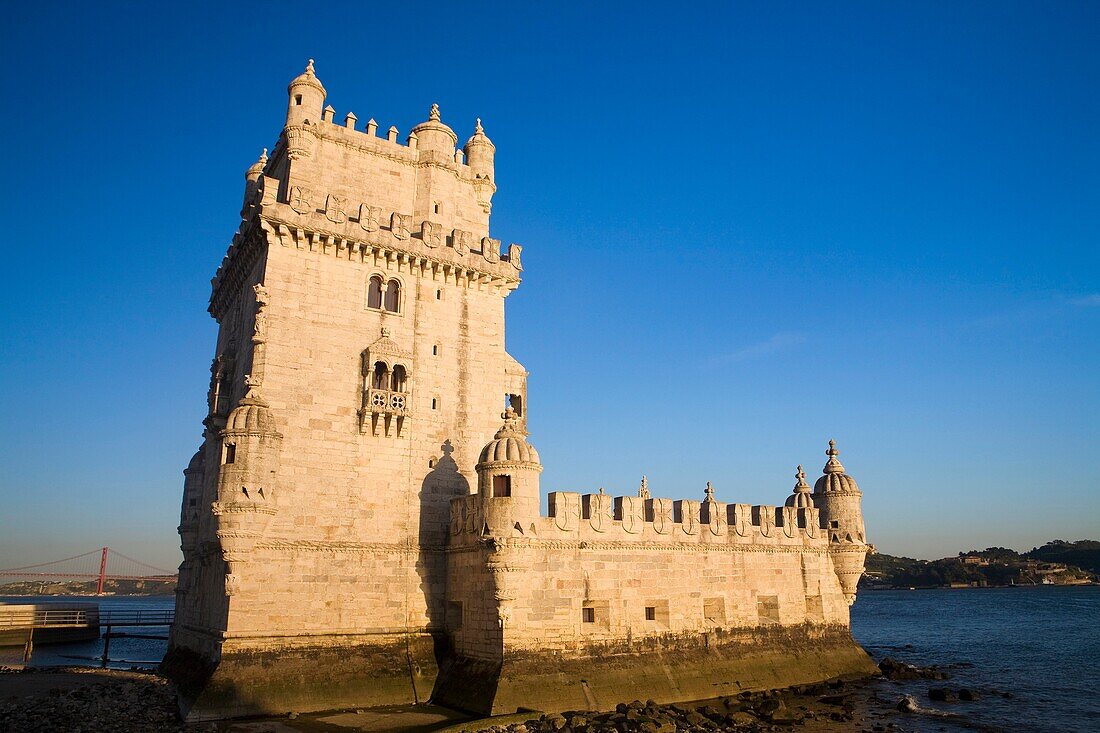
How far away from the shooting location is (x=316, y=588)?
23750 millimetres

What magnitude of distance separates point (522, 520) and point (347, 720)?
299 inches

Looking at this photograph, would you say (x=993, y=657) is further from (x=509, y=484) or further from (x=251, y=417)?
(x=251, y=417)

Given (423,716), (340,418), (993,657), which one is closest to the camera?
(423,716)

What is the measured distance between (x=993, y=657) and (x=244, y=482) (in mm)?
45330

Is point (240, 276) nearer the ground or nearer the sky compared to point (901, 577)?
nearer the sky

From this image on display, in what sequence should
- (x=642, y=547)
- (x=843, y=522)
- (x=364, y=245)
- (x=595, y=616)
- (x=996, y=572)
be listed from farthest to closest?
(x=996, y=572) → (x=843, y=522) → (x=364, y=245) → (x=642, y=547) → (x=595, y=616)

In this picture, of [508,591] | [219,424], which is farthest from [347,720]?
[219,424]

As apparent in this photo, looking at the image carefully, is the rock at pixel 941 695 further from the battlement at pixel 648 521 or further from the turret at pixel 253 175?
the turret at pixel 253 175

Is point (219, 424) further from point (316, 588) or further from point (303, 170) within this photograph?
point (303, 170)

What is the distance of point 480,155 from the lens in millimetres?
31984

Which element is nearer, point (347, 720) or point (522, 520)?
point (347, 720)

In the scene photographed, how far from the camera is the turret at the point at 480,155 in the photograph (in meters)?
31.9

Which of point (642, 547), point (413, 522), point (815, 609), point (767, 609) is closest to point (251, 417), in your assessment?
point (413, 522)

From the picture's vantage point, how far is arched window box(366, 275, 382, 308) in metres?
27.5
